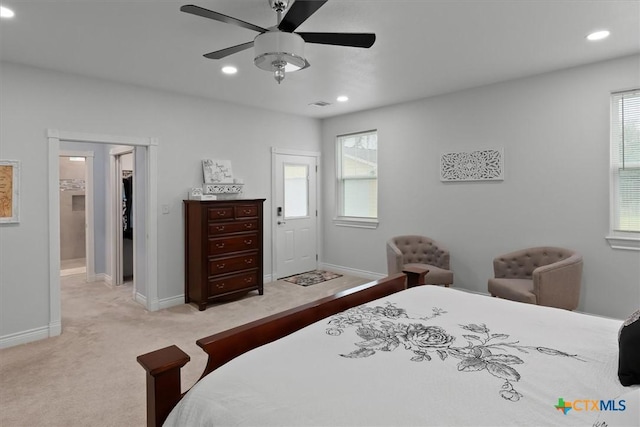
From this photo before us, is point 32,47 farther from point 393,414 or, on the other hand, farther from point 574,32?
point 574,32

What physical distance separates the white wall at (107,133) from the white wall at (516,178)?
1894mm

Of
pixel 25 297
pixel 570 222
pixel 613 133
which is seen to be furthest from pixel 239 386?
pixel 613 133

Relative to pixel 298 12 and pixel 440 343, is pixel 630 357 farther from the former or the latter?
pixel 298 12

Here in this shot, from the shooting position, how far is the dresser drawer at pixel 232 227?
4449mm

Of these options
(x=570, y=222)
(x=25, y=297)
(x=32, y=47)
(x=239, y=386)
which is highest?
(x=32, y=47)

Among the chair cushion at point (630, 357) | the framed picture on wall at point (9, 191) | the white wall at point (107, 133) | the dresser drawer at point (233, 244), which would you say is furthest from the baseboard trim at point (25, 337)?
the chair cushion at point (630, 357)

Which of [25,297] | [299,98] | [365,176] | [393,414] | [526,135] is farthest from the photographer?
[365,176]

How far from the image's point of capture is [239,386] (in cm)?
125

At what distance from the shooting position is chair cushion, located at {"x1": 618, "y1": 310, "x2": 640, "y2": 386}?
121 cm

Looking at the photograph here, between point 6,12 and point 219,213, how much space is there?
8.55ft

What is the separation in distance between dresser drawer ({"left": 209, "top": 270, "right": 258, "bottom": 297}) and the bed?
110 inches

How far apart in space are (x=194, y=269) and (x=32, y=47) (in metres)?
2.72

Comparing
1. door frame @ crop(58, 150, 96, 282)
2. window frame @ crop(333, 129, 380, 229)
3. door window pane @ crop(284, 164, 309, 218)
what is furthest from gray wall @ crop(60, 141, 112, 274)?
window frame @ crop(333, 129, 380, 229)

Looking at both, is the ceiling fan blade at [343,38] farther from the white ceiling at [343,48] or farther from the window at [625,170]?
the window at [625,170]
